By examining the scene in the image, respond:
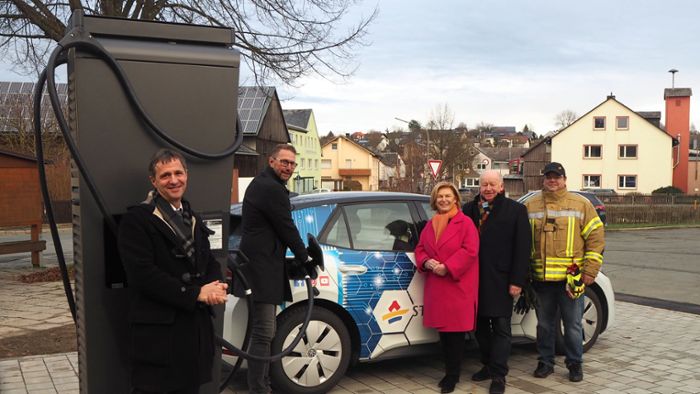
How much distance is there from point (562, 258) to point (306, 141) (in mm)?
63972

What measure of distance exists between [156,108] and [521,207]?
10.9ft

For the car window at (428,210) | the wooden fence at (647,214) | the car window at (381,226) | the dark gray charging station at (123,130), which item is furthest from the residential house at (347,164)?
the dark gray charging station at (123,130)

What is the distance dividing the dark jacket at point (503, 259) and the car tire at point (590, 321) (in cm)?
127

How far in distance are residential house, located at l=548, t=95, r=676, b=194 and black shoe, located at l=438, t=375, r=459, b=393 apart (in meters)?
53.3

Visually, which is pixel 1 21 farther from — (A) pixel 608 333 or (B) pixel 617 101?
(B) pixel 617 101

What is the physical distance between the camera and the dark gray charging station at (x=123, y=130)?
271 cm

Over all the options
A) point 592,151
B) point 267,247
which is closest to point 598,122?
point 592,151

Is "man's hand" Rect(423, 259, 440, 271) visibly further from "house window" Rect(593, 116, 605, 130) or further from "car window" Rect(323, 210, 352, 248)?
"house window" Rect(593, 116, 605, 130)

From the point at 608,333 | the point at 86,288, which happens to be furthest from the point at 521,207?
the point at 86,288

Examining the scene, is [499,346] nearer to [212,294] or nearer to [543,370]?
[543,370]

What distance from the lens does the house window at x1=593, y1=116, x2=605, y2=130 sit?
5503cm

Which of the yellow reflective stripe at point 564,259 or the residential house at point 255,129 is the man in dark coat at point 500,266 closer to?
the yellow reflective stripe at point 564,259

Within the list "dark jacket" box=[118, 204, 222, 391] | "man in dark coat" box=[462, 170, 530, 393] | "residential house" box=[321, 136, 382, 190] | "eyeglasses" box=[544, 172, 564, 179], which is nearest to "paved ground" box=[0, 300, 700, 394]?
"man in dark coat" box=[462, 170, 530, 393]

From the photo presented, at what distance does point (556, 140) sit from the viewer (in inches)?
2221
